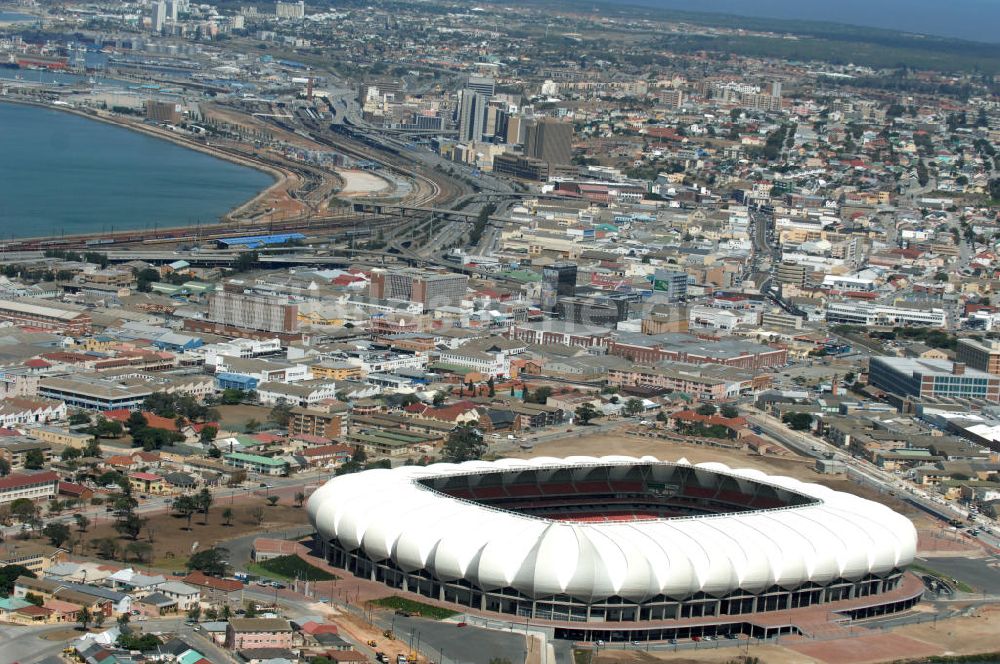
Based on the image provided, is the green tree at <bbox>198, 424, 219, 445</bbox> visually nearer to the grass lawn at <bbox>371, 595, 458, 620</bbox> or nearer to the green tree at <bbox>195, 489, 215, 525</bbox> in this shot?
the green tree at <bbox>195, 489, 215, 525</bbox>

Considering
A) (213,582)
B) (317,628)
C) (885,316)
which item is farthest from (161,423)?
(885,316)

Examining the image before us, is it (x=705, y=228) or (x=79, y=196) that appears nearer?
(x=705, y=228)

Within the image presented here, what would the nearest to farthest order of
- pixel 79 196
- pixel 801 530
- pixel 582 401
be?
1. pixel 801 530
2. pixel 582 401
3. pixel 79 196

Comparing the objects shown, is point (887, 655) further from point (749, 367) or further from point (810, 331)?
point (810, 331)

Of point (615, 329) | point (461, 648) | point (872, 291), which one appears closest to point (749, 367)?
point (615, 329)

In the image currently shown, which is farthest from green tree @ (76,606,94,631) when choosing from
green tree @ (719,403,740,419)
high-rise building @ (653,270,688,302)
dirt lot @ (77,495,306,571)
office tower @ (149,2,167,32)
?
office tower @ (149,2,167,32)
